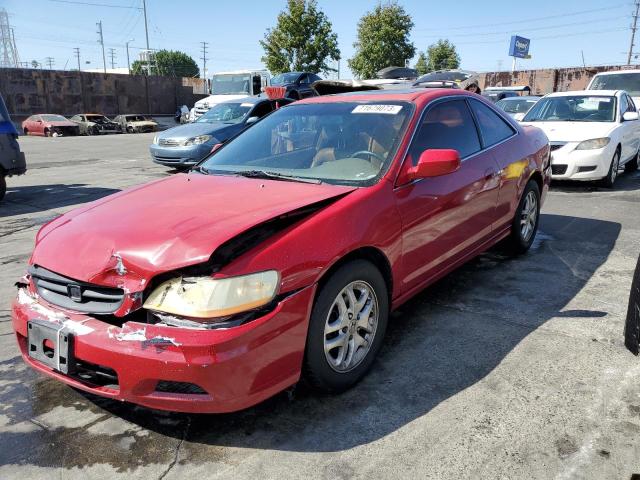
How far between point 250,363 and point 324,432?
1.88 ft

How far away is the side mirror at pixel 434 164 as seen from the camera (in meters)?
3.13

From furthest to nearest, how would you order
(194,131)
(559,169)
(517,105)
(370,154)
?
(517,105), (194,131), (559,169), (370,154)

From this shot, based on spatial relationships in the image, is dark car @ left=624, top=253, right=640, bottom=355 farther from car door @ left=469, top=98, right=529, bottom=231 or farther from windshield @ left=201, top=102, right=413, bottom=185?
car door @ left=469, top=98, right=529, bottom=231

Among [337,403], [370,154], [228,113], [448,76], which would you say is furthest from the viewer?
[448,76]

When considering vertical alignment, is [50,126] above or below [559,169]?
above

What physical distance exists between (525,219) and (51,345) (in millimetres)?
4205

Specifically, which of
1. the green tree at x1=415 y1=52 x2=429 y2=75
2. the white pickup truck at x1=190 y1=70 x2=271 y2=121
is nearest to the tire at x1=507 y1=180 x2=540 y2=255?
the white pickup truck at x1=190 y1=70 x2=271 y2=121

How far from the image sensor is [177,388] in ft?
7.50

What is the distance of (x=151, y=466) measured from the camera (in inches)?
91.0

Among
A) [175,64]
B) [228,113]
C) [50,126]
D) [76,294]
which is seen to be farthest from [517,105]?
[175,64]

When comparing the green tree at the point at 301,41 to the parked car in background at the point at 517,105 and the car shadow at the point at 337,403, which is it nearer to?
the parked car in background at the point at 517,105

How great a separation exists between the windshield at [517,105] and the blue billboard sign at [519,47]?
3412 centimetres

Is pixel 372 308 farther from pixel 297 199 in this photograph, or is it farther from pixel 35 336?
pixel 35 336

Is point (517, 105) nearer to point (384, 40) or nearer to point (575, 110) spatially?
point (575, 110)
